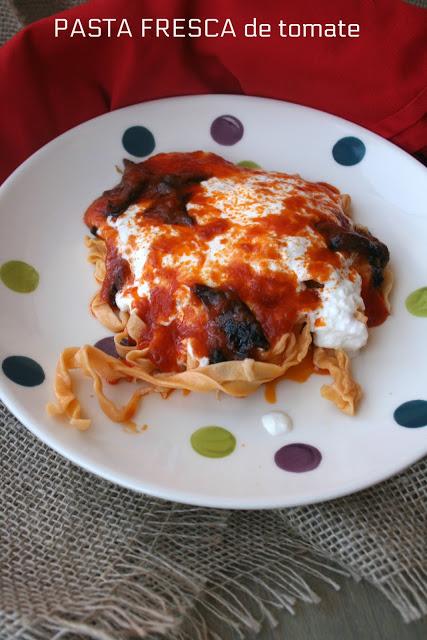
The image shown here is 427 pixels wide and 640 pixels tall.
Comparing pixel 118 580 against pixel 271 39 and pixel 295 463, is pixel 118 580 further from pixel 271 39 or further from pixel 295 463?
pixel 271 39

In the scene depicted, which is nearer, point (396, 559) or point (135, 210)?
point (396, 559)

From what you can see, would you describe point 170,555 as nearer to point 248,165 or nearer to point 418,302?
point 418,302

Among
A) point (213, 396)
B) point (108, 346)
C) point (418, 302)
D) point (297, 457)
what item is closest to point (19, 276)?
point (108, 346)

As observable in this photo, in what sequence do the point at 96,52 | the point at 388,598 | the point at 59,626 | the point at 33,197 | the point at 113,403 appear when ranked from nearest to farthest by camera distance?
the point at 59,626 < the point at 388,598 < the point at 113,403 < the point at 33,197 < the point at 96,52

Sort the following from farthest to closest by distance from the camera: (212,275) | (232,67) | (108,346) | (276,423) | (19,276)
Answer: (232,67)
(19,276)
(108,346)
(212,275)
(276,423)

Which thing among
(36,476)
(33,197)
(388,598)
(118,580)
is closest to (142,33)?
(33,197)

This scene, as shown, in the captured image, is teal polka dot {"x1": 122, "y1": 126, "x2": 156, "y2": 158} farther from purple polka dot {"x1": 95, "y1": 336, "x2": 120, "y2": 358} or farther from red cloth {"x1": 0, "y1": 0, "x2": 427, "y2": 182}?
purple polka dot {"x1": 95, "y1": 336, "x2": 120, "y2": 358}

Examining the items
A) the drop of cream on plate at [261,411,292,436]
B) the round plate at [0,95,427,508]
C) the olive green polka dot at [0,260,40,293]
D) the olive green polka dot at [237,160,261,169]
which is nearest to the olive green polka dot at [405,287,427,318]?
the round plate at [0,95,427,508]

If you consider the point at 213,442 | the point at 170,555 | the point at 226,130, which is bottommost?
the point at 170,555
